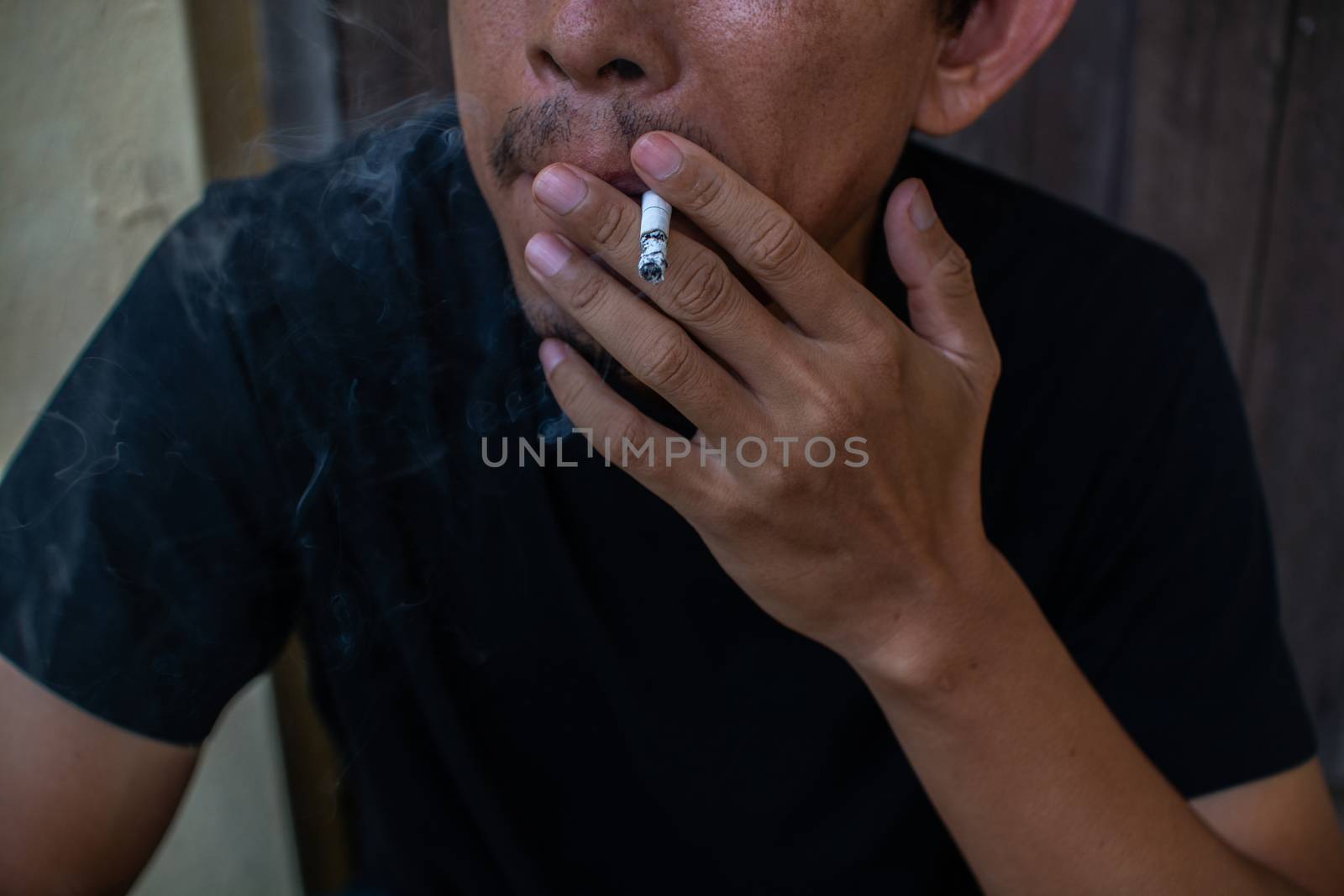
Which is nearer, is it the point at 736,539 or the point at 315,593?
the point at 736,539

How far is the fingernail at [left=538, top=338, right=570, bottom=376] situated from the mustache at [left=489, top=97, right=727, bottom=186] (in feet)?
0.70

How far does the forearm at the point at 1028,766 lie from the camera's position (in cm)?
128

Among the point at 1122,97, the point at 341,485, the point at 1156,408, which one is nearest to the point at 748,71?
the point at 341,485

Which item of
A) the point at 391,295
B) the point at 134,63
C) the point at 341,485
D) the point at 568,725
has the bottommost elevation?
the point at 568,725

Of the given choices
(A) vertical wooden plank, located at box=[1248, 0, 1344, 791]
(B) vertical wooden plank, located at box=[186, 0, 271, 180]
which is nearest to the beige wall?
(B) vertical wooden plank, located at box=[186, 0, 271, 180]

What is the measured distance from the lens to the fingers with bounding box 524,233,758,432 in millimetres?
1040

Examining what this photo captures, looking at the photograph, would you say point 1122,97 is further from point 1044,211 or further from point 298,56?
point 298,56

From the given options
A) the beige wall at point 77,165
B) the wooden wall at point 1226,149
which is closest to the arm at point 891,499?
the beige wall at point 77,165

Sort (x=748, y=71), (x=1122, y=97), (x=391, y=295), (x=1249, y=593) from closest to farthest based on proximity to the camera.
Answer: (x=748, y=71) < (x=391, y=295) < (x=1249, y=593) < (x=1122, y=97)

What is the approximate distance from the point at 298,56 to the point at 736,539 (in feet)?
4.40

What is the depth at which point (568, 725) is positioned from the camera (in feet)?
5.01

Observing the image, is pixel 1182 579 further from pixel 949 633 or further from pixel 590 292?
pixel 590 292

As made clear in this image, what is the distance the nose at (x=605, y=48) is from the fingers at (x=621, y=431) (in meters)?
0.30

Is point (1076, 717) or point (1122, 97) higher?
point (1122, 97)
